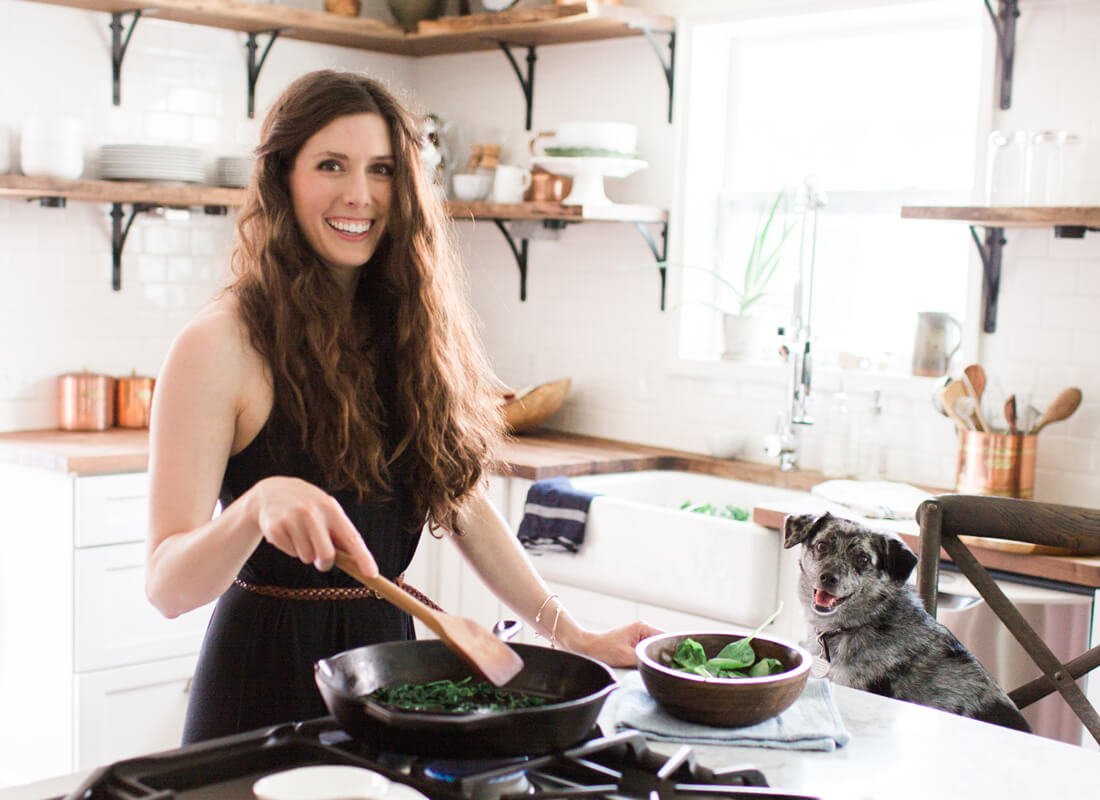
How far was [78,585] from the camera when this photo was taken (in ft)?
12.1

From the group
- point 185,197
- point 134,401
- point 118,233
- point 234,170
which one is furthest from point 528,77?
point 134,401

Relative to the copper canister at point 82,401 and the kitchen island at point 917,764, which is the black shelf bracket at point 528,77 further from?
the kitchen island at point 917,764

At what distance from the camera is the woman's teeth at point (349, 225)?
203cm

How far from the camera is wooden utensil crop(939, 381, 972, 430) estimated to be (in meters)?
3.46

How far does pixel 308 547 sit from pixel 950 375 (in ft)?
8.89

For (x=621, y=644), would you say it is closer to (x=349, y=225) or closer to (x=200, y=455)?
(x=200, y=455)

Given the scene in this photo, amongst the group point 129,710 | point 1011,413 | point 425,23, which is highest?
point 425,23

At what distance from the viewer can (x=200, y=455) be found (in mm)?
1820

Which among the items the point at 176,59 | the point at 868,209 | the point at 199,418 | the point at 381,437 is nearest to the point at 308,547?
the point at 199,418

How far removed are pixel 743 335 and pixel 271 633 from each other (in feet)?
8.25

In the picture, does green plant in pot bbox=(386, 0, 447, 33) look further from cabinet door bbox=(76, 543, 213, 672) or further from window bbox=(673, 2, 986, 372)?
cabinet door bbox=(76, 543, 213, 672)

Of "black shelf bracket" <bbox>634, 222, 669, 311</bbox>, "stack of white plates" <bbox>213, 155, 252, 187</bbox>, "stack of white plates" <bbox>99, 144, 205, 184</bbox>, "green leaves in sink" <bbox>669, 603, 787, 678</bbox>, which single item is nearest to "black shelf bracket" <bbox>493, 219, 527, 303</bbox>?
"black shelf bracket" <bbox>634, 222, 669, 311</bbox>

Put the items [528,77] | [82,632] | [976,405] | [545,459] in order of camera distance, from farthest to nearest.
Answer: [528,77]
[545,459]
[82,632]
[976,405]

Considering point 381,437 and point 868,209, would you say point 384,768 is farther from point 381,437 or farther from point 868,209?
point 868,209
